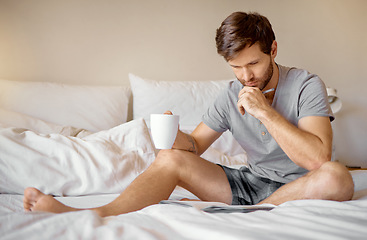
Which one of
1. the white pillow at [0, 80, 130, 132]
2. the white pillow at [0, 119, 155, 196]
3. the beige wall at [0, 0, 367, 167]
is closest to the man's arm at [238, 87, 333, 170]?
the white pillow at [0, 119, 155, 196]

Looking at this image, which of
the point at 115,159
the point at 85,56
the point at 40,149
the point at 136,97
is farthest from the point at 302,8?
the point at 40,149

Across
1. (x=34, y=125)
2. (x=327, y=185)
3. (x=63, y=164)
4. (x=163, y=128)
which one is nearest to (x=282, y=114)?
(x=327, y=185)

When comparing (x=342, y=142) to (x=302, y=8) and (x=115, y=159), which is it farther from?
(x=115, y=159)

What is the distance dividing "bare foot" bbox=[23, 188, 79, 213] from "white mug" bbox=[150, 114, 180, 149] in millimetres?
312

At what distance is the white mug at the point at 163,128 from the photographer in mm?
969

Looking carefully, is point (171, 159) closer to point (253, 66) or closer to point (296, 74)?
point (253, 66)

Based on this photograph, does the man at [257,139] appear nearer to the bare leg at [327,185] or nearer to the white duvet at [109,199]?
the bare leg at [327,185]

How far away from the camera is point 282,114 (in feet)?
4.15

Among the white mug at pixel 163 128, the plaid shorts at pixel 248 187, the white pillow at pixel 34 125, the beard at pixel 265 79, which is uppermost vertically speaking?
the beard at pixel 265 79

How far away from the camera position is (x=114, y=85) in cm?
230

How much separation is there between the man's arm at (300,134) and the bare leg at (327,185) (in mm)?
75

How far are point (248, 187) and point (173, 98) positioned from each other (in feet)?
3.09

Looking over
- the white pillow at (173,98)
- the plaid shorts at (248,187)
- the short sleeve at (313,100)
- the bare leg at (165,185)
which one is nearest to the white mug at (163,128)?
the bare leg at (165,185)

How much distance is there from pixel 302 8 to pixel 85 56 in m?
1.65
